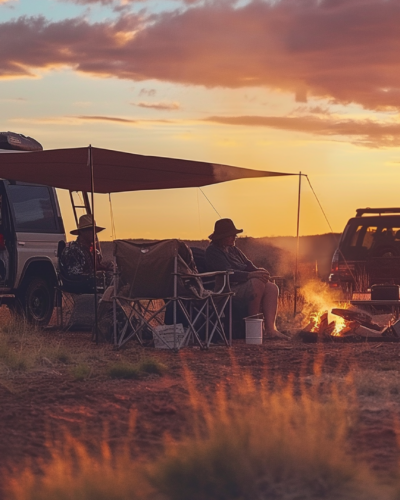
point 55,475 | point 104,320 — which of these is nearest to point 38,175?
point 104,320

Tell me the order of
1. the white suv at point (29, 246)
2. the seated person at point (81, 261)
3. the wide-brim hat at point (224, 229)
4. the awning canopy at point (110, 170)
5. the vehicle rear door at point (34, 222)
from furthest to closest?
the vehicle rear door at point (34, 222), the white suv at point (29, 246), the seated person at point (81, 261), the wide-brim hat at point (224, 229), the awning canopy at point (110, 170)

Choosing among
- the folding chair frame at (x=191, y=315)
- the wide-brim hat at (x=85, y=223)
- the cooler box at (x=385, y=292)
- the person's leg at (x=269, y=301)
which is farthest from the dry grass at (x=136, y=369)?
the wide-brim hat at (x=85, y=223)

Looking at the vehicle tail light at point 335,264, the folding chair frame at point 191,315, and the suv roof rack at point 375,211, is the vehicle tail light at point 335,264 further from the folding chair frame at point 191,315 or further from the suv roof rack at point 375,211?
the folding chair frame at point 191,315

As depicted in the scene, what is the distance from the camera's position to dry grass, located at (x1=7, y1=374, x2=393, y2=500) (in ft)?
13.2

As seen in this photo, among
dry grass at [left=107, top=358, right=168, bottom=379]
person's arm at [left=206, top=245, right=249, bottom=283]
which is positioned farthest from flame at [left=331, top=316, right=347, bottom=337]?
dry grass at [left=107, top=358, right=168, bottom=379]

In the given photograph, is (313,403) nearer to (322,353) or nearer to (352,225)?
(322,353)

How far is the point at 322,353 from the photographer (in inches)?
363

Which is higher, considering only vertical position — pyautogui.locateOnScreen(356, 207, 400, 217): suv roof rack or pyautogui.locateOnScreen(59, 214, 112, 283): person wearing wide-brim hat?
pyautogui.locateOnScreen(356, 207, 400, 217): suv roof rack

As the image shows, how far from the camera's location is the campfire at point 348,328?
1054 cm

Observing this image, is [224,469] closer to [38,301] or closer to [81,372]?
[81,372]

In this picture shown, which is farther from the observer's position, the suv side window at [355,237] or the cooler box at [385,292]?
the suv side window at [355,237]

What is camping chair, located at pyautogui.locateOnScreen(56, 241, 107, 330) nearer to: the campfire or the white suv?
the white suv

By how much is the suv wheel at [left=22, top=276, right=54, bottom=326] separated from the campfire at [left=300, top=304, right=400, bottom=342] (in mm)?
3793

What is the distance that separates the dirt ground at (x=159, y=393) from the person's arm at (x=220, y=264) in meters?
0.84
